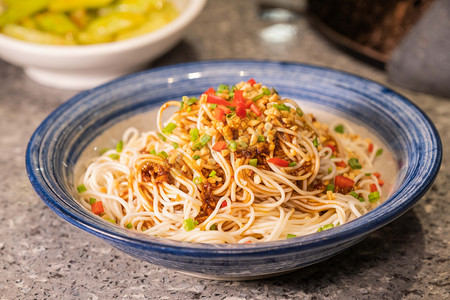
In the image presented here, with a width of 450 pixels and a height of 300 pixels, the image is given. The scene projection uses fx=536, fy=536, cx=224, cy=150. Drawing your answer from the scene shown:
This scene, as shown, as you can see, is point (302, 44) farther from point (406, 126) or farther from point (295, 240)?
point (295, 240)

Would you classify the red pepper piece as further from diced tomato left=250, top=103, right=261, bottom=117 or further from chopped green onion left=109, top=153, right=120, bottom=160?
chopped green onion left=109, top=153, right=120, bottom=160

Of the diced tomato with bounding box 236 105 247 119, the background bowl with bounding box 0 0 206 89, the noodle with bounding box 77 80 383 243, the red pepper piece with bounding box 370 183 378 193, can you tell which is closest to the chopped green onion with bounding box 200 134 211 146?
the noodle with bounding box 77 80 383 243

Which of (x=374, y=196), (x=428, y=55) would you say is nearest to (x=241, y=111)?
(x=374, y=196)

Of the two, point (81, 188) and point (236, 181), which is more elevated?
point (236, 181)

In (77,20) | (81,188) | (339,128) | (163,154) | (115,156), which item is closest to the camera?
(163,154)

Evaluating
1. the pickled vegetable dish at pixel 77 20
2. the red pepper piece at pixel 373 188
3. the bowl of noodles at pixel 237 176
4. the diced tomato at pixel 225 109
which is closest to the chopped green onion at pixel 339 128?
the bowl of noodles at pixel 237 176

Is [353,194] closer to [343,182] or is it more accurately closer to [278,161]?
[343,182]
